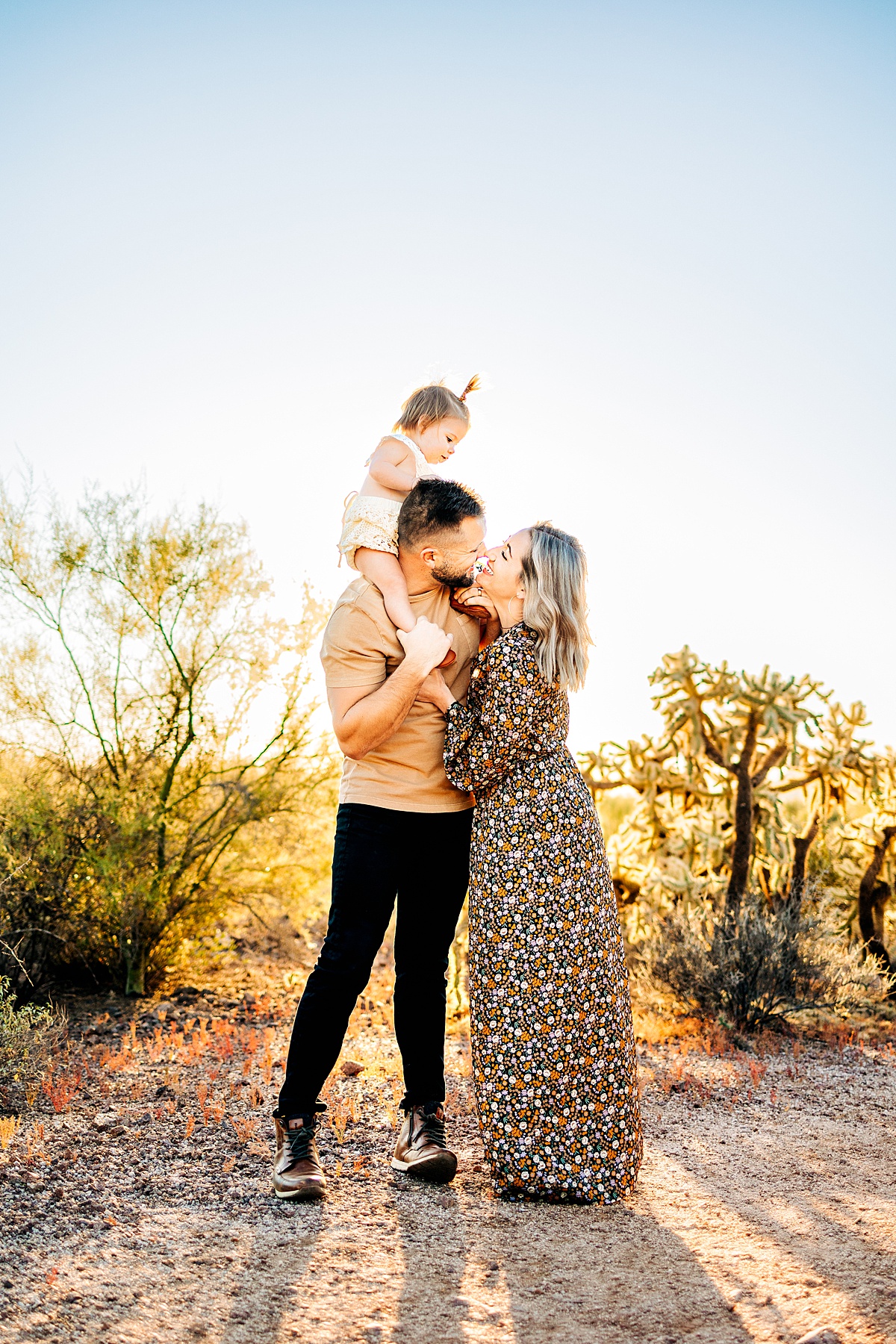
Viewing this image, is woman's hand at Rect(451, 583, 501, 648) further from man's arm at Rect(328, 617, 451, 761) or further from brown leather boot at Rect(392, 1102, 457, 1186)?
brown leather boot at Rect(392, 1102, 457, 1186)

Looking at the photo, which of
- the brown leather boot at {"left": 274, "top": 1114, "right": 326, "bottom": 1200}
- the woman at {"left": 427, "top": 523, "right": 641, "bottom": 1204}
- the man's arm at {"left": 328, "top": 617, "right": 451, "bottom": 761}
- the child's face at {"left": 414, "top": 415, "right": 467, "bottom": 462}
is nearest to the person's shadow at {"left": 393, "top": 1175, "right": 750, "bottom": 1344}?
the woman at {"left": 427, "top": 523, "right": 641, "bottom": 1204}

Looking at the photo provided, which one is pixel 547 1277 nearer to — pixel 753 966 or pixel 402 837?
pixel 402 837

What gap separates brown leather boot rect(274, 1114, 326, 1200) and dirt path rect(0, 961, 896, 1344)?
0.08 metres

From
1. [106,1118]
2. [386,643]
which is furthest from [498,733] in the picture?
[106,1118]

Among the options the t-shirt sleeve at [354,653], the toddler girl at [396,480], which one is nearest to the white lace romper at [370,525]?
the toddler girl at [396,480]

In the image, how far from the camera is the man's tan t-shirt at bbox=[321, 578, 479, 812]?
3.28 meters

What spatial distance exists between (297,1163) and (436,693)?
1.51 m

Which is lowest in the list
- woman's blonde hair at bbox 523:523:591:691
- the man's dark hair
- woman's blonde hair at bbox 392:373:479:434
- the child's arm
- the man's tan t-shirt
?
the man's tan t-shirt

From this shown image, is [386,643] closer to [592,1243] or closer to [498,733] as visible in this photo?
[498,733]

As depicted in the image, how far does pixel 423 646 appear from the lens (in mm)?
3217

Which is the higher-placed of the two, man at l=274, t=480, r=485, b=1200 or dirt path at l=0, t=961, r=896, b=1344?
man at l=274, t=480, r=485, b=1200

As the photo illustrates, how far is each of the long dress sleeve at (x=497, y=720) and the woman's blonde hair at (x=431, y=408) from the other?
1256 mm

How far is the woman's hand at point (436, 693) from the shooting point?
10.8 feet

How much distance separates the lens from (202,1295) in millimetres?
2484
